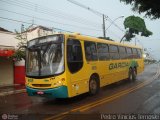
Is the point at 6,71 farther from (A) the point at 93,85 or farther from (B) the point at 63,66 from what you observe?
(B) the point at 63,66

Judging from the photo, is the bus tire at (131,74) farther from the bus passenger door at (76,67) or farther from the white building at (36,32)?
the white building at (36,32)

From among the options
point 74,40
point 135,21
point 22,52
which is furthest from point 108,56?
point 135,21

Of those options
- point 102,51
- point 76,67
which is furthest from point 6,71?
point 76,67

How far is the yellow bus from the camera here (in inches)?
484

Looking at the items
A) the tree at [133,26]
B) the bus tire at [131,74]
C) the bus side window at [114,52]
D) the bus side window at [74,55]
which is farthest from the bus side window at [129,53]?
the tree at [133,26]

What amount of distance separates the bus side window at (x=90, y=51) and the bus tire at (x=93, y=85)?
3.25ft

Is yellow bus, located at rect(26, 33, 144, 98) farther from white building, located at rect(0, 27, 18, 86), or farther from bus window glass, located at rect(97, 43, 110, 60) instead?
white building, located at rect(0, 27, 18, 86)

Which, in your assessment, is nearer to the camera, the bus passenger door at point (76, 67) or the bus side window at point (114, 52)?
the bus passenger door at point (76, 67)

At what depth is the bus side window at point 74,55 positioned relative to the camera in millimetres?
12635

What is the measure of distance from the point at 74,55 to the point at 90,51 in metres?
1.84

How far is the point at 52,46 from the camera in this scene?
12.8 metres

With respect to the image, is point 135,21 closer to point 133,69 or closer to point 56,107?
point 133,69

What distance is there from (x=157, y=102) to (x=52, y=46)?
5.05 meters

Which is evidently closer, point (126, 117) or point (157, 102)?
point (126, 117)
